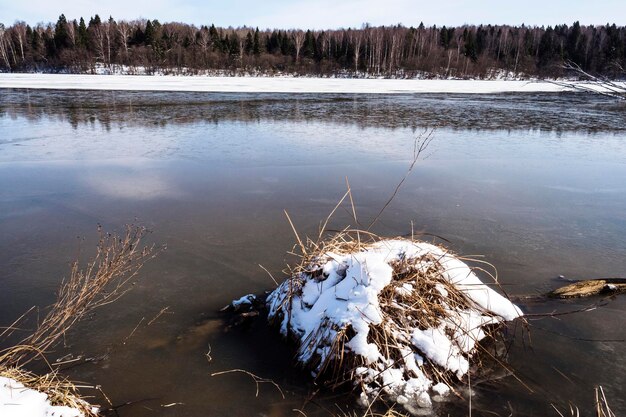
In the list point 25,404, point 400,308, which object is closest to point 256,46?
point 400,308

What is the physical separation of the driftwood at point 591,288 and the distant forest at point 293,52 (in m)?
44.2

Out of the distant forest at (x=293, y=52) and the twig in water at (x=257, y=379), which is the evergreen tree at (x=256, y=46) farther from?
the twig in water at (x=257, y=379)

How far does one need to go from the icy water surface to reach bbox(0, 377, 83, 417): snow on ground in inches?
17.1

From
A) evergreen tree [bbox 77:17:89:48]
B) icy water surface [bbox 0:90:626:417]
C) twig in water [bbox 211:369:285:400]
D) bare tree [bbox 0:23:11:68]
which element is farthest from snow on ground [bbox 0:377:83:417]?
bare tree [bbox 0:23:11:68]

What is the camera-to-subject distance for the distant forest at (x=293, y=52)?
155 feet

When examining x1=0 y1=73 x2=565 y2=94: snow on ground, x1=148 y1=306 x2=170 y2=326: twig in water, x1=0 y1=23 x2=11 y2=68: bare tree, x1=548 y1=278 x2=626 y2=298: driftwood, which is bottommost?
x1=148 y1=306 x2=170 y2=326: twig in water

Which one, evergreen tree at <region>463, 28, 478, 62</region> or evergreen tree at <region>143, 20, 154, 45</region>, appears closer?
evergreen tree at <region>143, 20, 154, 45</region>

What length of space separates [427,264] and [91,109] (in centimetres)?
1575

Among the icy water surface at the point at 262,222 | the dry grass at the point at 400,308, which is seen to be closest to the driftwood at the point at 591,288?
the icy water surface at the point at 262,222

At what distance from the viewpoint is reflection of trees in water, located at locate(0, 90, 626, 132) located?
13.6m

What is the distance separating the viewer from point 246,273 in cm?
429

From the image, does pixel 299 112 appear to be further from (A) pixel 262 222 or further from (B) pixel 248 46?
(B) pixel 248 46

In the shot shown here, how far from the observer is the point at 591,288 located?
396cm

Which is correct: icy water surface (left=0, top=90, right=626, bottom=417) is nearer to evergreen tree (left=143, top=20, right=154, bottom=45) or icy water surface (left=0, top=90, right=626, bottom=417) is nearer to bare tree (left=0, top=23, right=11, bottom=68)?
bare tree (left=0, top=23, right=11, bottom=68)
